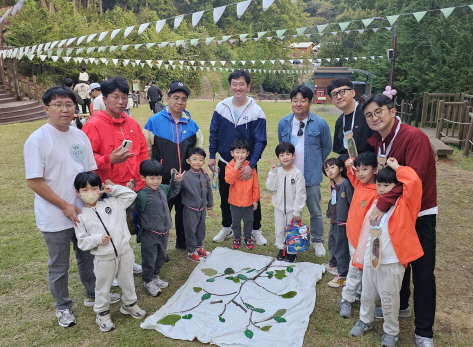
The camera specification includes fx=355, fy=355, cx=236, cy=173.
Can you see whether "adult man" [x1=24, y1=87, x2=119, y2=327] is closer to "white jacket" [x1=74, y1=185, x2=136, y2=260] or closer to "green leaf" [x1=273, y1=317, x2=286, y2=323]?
"white jacket" [x1=74, y1=185, x2=136, y2=260]

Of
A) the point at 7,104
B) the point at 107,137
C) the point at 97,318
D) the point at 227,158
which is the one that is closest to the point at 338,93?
the point at 227,158

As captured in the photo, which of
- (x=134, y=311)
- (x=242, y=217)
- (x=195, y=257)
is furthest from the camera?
(x=242, y=217)

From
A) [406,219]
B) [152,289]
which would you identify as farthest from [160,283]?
[406,219]

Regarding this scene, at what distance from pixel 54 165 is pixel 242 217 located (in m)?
2.23

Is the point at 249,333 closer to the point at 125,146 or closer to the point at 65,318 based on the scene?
the point at 65,318

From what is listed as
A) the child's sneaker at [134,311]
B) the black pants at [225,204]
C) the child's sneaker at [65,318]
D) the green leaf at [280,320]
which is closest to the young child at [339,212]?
the green leaf at [280,320]

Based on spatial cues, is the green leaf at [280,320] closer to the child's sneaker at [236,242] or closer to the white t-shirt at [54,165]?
the child's sneaker at [236,242]

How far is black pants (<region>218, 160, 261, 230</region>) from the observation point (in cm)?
423

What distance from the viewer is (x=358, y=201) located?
2.77 m

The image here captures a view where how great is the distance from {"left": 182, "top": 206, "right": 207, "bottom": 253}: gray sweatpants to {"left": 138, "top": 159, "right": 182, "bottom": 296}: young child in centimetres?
49

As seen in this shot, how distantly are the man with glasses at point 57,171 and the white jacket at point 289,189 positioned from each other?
72.8 inches

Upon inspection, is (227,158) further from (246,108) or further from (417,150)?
(417,150)

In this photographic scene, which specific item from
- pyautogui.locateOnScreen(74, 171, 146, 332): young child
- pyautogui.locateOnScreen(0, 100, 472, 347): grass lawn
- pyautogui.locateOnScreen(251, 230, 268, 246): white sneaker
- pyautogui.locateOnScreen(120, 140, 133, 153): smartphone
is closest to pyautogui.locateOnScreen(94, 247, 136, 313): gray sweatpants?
pyautogui.locateOnScreen(74, 171, 146, 332): young child

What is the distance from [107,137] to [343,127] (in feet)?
6.95
